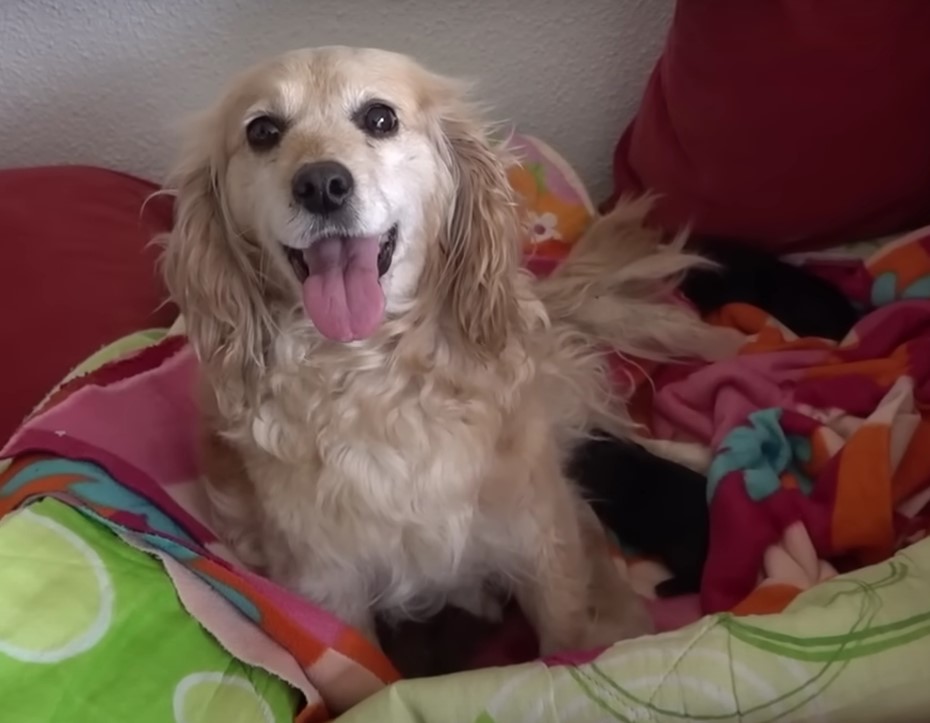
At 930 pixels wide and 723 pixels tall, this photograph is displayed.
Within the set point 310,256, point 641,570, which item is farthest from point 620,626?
point 310,256

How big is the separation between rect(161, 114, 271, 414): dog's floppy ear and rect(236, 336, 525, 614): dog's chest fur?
1.5 inches

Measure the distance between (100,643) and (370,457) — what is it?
0.94ft

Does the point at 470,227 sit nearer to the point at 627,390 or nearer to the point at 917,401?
the point at 627,390

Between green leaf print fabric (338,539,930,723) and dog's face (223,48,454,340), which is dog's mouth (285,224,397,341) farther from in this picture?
green leaf print fabric (338,539,930,723)

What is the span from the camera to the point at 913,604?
0.91 metres

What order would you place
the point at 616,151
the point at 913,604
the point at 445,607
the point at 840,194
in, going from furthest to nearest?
the point at 616,151
the point at 840,194
the point at 445,607
the point at 913,604

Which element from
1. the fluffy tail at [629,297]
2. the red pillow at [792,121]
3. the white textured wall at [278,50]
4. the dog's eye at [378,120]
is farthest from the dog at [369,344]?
the white textured wall at [278,50]

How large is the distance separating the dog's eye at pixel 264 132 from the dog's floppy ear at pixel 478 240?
171 mm

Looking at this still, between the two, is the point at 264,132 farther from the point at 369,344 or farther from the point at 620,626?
the point at 620,626

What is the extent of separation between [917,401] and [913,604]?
1.26ft

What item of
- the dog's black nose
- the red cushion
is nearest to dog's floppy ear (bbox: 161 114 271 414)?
the dog's black nose

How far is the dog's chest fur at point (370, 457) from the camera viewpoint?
104 centimetres

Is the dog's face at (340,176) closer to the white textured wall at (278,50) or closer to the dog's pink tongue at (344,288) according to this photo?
the dog's pink tongue at (344,288)

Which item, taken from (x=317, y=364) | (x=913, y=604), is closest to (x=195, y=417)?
(x=317, y=364)
